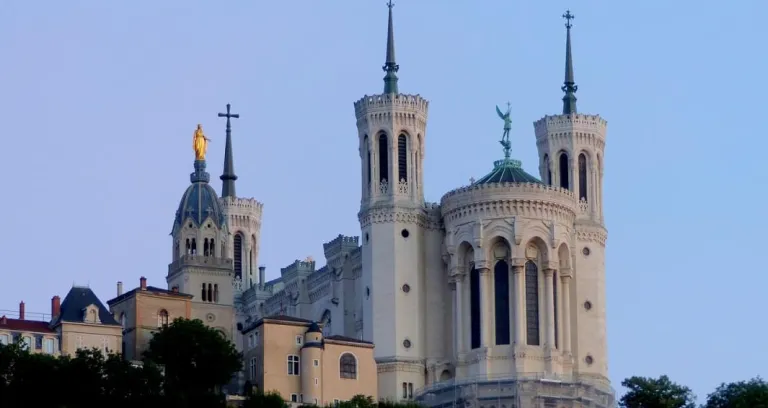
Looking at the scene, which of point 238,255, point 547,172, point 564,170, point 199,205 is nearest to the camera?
point 199,205

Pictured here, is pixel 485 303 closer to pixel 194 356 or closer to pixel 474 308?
pixel 474 308

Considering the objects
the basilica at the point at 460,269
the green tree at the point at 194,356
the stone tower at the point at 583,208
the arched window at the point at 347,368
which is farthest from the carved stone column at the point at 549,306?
the green tree at the point at 194,356

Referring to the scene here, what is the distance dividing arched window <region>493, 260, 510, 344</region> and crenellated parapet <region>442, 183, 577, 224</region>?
10.5 feet

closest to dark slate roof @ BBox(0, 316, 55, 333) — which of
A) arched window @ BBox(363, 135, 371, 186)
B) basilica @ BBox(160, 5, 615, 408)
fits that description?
basilica @ BBox(160, 5, 615, 408)

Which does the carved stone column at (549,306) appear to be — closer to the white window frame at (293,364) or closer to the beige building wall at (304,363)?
the beige building wall at (304,363)

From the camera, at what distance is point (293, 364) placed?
441 ft

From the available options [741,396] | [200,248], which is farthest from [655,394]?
[200,248]

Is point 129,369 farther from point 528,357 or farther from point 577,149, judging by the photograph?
point 577,149

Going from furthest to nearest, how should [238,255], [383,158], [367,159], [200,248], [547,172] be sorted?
[238,255], [547,172], [200,248], [367,159], [383,158]

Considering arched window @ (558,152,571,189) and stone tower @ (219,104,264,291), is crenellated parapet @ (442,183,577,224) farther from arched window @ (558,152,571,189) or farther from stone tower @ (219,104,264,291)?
stone tower @ (219,104,264,291)

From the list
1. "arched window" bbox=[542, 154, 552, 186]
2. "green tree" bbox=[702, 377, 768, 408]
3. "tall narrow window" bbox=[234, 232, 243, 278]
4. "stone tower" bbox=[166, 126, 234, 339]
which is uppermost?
"arched window" bbox=[542, 154, 552, 186]

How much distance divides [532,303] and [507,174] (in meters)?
8.53

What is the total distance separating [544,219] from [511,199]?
91.5 inches

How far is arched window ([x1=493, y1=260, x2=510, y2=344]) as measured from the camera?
462 ft
